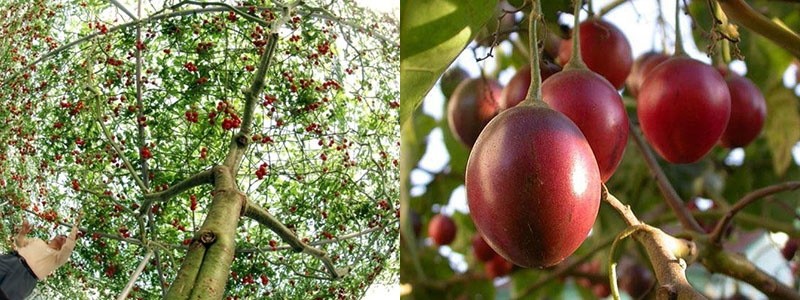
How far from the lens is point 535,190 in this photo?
13.3 inches

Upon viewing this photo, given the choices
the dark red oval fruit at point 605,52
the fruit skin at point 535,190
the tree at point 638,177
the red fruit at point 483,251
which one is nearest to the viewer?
the fruit skin at point 535,190

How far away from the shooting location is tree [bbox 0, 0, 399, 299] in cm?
95

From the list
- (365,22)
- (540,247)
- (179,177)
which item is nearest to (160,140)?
(179,177)

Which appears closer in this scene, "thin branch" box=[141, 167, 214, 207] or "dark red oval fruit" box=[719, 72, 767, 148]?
"dark red oval fruit" box=[719, 72, 767, 148]

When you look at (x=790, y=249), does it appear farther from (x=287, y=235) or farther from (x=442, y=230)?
(x=287, y=235)

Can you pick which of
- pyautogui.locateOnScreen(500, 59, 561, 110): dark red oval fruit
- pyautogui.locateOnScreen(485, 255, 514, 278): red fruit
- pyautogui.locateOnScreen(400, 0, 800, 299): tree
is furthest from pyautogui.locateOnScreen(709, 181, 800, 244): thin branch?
pyautogui.locateOnScreen(485, 255, 514, 278): red fruit

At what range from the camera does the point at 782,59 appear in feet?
2.94

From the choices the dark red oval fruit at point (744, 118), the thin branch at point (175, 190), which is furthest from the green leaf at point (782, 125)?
the thin branch at point (175, 190)

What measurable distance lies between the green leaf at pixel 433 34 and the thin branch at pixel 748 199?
161 mm

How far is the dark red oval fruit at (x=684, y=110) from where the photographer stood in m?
0.52

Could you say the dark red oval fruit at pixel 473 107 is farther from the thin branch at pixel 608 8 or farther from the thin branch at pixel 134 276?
the thin branch at pixel 134 276

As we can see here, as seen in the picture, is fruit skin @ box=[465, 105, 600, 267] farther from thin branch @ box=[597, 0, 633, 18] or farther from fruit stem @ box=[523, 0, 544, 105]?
thin branch @ box=[597, 0, 633, 18]

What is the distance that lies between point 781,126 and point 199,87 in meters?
0.62

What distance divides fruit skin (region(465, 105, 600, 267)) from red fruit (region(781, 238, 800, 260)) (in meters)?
0.61
